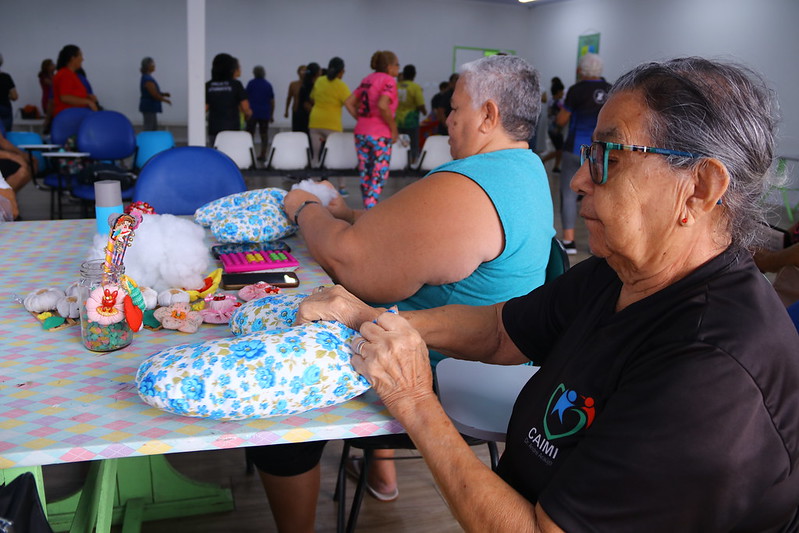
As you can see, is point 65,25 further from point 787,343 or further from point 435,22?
point 787,343

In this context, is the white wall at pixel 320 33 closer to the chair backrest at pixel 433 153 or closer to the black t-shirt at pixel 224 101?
the chair backrest at pixel 433 153

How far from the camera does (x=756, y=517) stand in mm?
887

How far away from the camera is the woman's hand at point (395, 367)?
1179mm

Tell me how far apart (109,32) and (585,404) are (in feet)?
48.4

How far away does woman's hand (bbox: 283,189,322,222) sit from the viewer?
2.36 meters

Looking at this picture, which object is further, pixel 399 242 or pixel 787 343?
pixel 399 242

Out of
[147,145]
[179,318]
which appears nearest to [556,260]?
[179,318]

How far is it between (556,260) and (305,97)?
776 cm

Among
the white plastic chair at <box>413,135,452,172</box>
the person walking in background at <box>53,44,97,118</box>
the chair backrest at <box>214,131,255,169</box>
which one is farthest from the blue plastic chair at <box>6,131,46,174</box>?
the white plastic chair at <box>413,135,452,172</box>

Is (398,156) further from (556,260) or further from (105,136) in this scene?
(556,260)

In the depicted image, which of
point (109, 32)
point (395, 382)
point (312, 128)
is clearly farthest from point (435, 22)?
point (395, 382)

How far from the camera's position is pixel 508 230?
5.73 feet

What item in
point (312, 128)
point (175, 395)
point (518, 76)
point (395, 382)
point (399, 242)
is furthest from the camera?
point (312, 128)

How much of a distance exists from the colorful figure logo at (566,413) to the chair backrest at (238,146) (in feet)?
19.3
